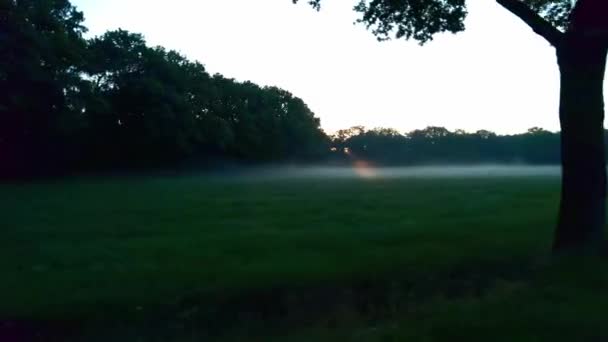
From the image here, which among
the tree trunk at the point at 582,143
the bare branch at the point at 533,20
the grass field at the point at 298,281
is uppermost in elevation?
the bare branch at the point at 533,20

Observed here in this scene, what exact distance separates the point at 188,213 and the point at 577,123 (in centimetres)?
1372

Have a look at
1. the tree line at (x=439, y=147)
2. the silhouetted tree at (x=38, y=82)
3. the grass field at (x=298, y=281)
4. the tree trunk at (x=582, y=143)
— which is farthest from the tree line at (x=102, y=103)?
the tree trunk at (x=582, y=143)

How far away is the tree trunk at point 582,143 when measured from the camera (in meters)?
10.4

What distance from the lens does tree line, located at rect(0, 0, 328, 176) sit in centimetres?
4419

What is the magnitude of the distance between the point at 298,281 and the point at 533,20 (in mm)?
6311

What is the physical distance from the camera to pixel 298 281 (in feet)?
32.7

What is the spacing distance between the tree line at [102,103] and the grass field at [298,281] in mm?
29700

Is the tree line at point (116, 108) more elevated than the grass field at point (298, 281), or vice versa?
the tree line at point (116, 108)

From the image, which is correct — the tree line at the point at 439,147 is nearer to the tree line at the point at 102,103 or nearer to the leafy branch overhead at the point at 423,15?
the tree line at the point at 102,103

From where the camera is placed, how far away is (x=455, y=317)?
7.12 meters

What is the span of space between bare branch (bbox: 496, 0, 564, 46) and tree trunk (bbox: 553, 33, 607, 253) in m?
0.38

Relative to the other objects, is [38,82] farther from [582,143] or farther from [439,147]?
[439,147]

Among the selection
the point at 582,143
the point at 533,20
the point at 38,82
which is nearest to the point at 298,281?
the point at 582,143

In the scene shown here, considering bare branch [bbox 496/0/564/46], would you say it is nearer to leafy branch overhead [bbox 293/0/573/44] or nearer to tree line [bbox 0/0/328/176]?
leafy branch overhead [bbox 293/0/573/44]
